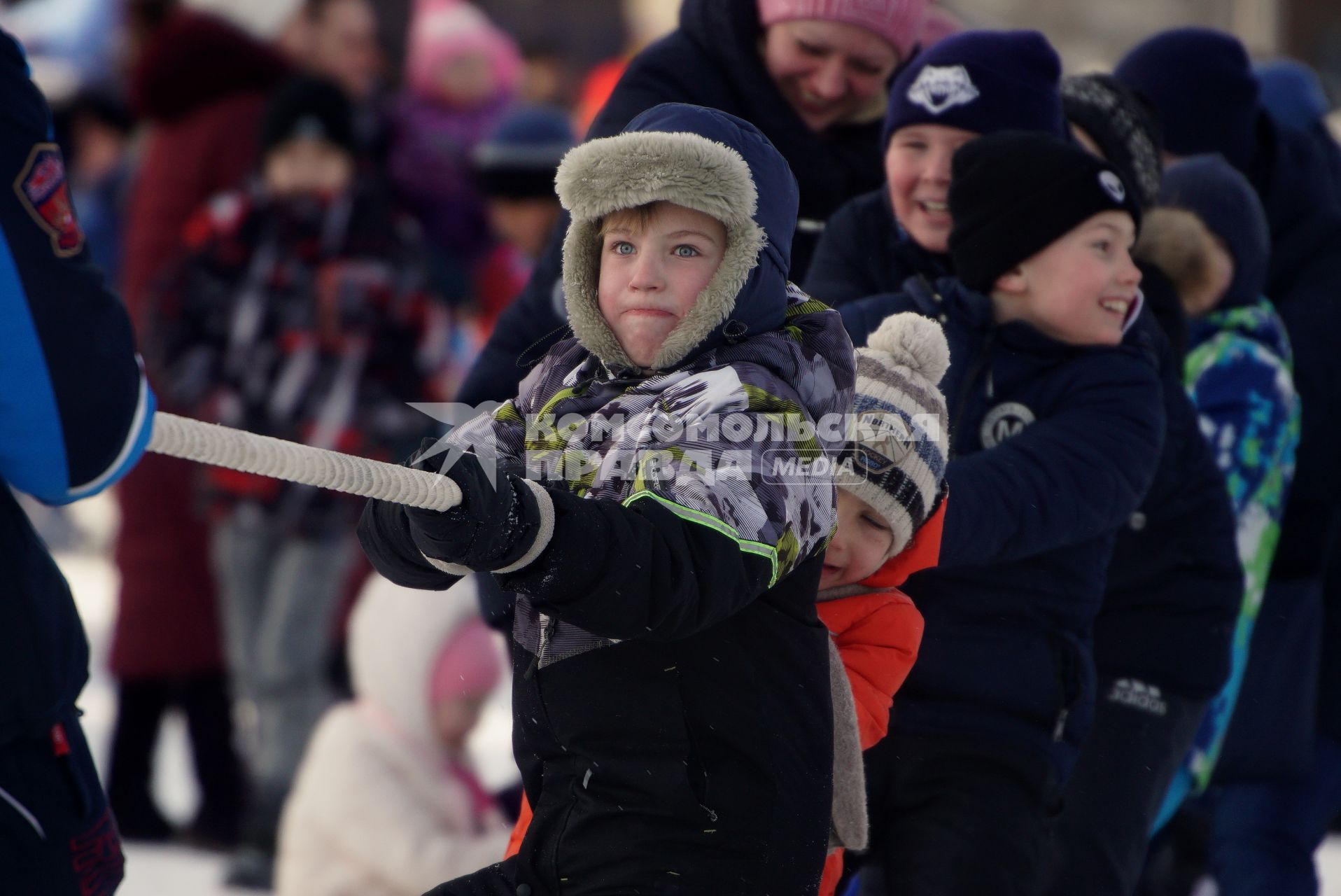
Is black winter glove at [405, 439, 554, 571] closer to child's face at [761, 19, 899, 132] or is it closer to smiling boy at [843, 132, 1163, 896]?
smiling boy at [843, 132, 1163, 896]

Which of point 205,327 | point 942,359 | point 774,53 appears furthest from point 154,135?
point 942,359

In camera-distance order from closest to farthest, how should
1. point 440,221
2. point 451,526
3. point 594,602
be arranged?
point 451,526 < point 594,602 < point 440,221

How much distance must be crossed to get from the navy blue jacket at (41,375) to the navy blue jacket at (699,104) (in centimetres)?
106

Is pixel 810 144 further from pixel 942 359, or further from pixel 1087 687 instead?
pixel 1087 687

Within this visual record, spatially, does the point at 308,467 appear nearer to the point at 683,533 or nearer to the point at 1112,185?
the point at 683,533

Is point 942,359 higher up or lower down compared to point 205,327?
higher up

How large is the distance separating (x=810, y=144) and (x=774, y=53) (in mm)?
170

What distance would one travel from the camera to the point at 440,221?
6.22m

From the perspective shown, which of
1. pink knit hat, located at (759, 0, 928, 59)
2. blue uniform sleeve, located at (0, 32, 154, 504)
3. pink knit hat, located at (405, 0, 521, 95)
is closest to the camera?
blue uniform sleeve, located at (0, 32, 154, 504)

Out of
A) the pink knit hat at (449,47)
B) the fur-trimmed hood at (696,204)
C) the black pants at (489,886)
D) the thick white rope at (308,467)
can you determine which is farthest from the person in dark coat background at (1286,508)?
the pink knit hat at (449,47)

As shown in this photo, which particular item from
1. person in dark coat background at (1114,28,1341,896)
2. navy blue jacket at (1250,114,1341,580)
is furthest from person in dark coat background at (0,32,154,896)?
navy blue jacket at (1250,114,1341,580)

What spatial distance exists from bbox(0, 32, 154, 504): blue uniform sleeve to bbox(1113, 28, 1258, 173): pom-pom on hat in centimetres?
272

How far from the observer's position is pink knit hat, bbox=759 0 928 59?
3129 millimetres

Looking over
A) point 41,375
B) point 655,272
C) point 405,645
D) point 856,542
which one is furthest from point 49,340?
point 405,645
